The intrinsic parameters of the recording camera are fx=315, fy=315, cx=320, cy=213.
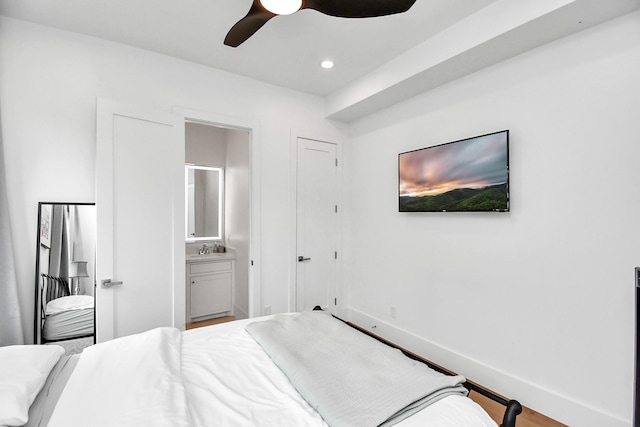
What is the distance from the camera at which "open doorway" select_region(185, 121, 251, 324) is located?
3.79 metres

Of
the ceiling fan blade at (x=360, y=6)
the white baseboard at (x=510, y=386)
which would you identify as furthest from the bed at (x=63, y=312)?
the white baseboard at (x=510, y=386)

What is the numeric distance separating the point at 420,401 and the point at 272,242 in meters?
2.30

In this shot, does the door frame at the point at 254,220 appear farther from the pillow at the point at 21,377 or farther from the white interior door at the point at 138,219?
the pillow at the point at 21,377

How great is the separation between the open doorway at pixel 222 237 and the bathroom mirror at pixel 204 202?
0.04 feet

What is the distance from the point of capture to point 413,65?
261 cm

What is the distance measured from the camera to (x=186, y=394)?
1.29 m

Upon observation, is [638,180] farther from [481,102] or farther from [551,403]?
[551,403]

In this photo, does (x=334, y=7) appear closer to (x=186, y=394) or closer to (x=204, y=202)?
(x=186, y=394)

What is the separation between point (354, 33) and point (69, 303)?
2965 millimetres

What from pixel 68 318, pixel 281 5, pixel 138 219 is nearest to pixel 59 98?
pixel 138 219

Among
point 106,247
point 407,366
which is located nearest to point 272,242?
→ point 106,247

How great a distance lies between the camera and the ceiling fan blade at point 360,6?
153 centimetres

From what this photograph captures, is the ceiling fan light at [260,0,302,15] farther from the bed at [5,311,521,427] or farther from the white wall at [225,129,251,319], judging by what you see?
the white wall at [225,129,251,319]

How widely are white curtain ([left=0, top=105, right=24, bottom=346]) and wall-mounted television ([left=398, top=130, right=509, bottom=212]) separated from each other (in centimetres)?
308
